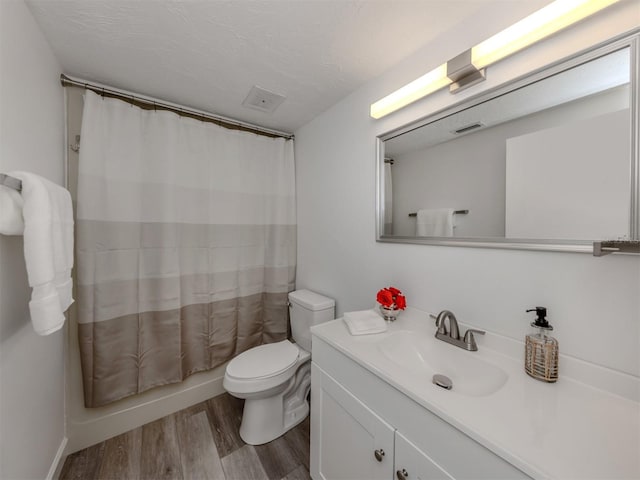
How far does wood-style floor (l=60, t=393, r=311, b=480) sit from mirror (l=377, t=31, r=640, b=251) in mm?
1386

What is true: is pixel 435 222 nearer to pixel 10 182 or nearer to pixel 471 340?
pixel 471 340

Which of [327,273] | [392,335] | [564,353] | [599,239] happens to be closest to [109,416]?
[327,273]

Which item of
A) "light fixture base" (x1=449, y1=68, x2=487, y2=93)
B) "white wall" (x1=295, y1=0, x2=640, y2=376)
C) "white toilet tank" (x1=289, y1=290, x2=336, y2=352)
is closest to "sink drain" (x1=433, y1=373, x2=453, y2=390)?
"white wall" (x1=295, y1=0, x2=640, y2=376)

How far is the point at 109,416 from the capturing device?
4.92 feet

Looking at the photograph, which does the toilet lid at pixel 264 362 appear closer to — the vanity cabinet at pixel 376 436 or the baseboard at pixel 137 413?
the vanity cabinet at pixel 376 436

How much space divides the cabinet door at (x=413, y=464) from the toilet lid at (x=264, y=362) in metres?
0.84

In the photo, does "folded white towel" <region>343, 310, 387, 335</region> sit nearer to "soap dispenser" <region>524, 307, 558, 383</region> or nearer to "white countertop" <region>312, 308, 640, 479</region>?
"white countertop" <region>312, 308, 640, 479</region>

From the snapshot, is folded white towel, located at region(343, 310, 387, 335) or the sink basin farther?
folded white towel, located at region(343, 310, 387, 335)

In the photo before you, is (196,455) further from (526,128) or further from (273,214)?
(526,128)

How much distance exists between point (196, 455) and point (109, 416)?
0.63 m

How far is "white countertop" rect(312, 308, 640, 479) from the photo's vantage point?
0.49 metres

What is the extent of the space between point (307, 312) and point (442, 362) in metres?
0.94

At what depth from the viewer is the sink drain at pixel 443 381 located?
2.85ft

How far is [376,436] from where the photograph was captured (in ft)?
2.76
